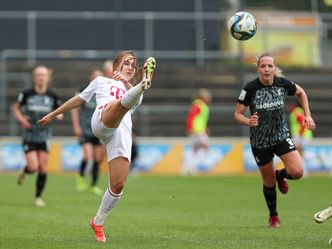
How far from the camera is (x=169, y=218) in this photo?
532 inches

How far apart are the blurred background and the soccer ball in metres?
17.9

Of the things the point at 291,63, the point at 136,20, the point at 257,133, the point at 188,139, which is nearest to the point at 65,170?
the point at 188,139

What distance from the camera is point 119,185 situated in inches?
406

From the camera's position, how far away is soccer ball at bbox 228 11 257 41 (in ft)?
38.1

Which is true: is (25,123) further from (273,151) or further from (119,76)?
(119,76)

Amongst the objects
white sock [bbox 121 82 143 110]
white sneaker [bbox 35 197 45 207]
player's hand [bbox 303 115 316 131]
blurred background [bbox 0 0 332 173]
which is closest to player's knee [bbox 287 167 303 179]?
player's hand [bbox 303 115 316 131]

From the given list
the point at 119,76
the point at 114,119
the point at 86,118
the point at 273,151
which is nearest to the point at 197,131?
the point at 86,118

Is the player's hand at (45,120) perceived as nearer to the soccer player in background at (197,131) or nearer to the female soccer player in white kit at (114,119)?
the female soccer player in white kit at (114,119)

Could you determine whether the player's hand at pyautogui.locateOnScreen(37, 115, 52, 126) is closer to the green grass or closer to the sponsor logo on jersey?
the green grass

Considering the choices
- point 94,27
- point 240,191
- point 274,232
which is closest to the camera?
point 274,232

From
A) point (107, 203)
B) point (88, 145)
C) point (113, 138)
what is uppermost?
point (113, 138)

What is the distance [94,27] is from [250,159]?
732cm

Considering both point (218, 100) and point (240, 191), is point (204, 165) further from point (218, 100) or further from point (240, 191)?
point (240, 191)

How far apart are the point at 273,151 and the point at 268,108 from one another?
0.56 meters
